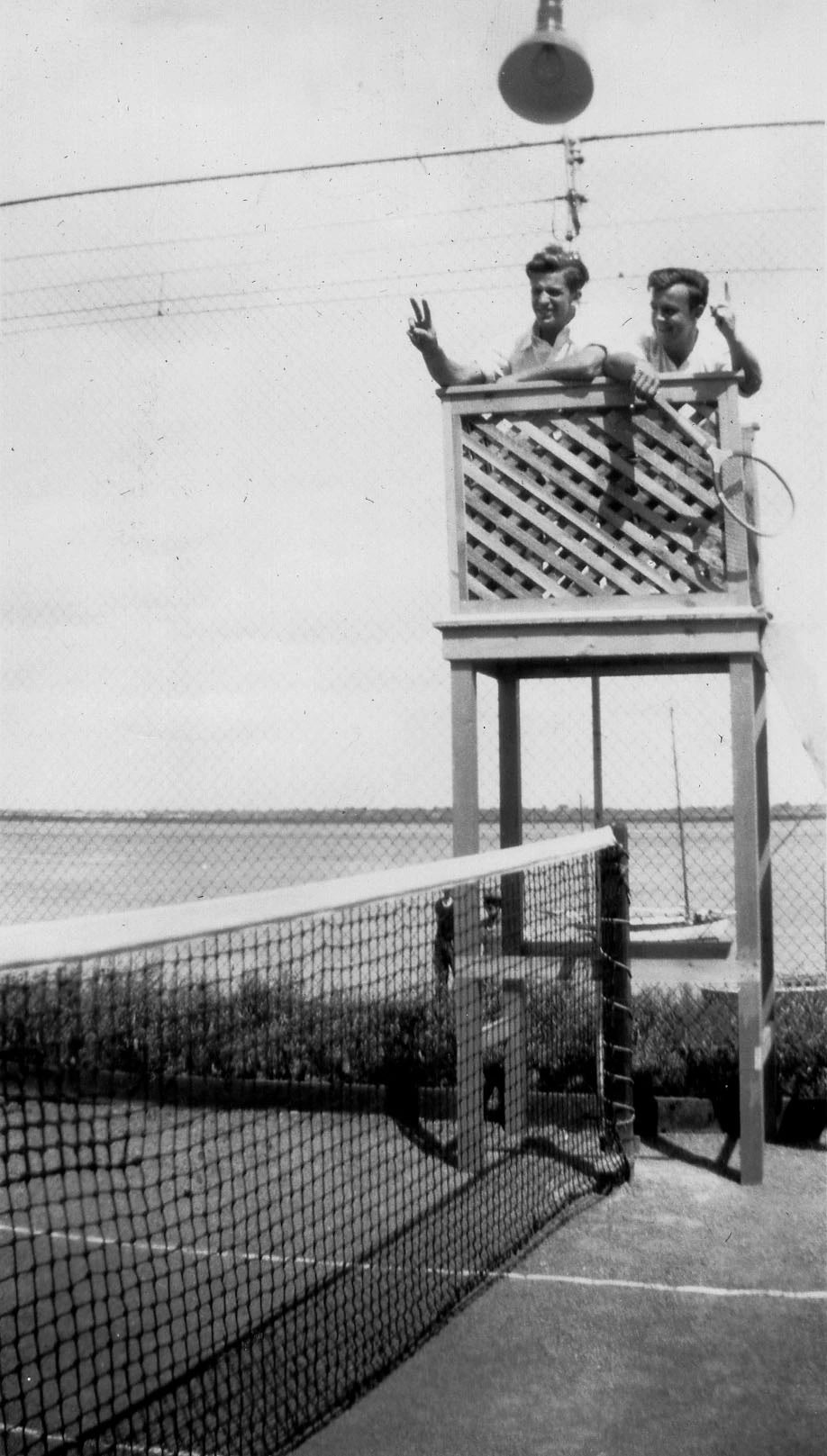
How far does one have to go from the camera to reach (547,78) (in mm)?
6629

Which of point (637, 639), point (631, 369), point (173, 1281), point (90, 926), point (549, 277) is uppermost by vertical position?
point (549, 277)

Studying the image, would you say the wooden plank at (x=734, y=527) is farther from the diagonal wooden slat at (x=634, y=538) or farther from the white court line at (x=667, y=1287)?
the white court line at (x=667, y=1287)

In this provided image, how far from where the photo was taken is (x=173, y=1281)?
5152 mm

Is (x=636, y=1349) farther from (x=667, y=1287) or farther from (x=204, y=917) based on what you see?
(x=204, y=917)

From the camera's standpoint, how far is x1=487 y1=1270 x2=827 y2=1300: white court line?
4.97 meters

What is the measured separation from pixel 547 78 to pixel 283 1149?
17.1 feet

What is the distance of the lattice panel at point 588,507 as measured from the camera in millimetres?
6656

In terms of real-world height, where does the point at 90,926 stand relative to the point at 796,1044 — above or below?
above

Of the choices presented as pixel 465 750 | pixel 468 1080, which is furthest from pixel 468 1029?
pixel 465 750

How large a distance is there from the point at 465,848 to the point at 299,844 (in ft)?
164

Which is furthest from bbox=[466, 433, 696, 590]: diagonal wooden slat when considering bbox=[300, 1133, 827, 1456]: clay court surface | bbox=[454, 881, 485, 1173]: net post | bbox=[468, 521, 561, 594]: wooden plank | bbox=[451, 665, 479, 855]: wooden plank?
bbox=[300, 1133, 827, 1456]: clay court surface

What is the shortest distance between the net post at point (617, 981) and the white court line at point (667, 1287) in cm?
143

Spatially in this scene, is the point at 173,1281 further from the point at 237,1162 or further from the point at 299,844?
the point at 299,844

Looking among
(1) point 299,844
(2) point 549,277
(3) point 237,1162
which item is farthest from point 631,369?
(1) point 299,844
